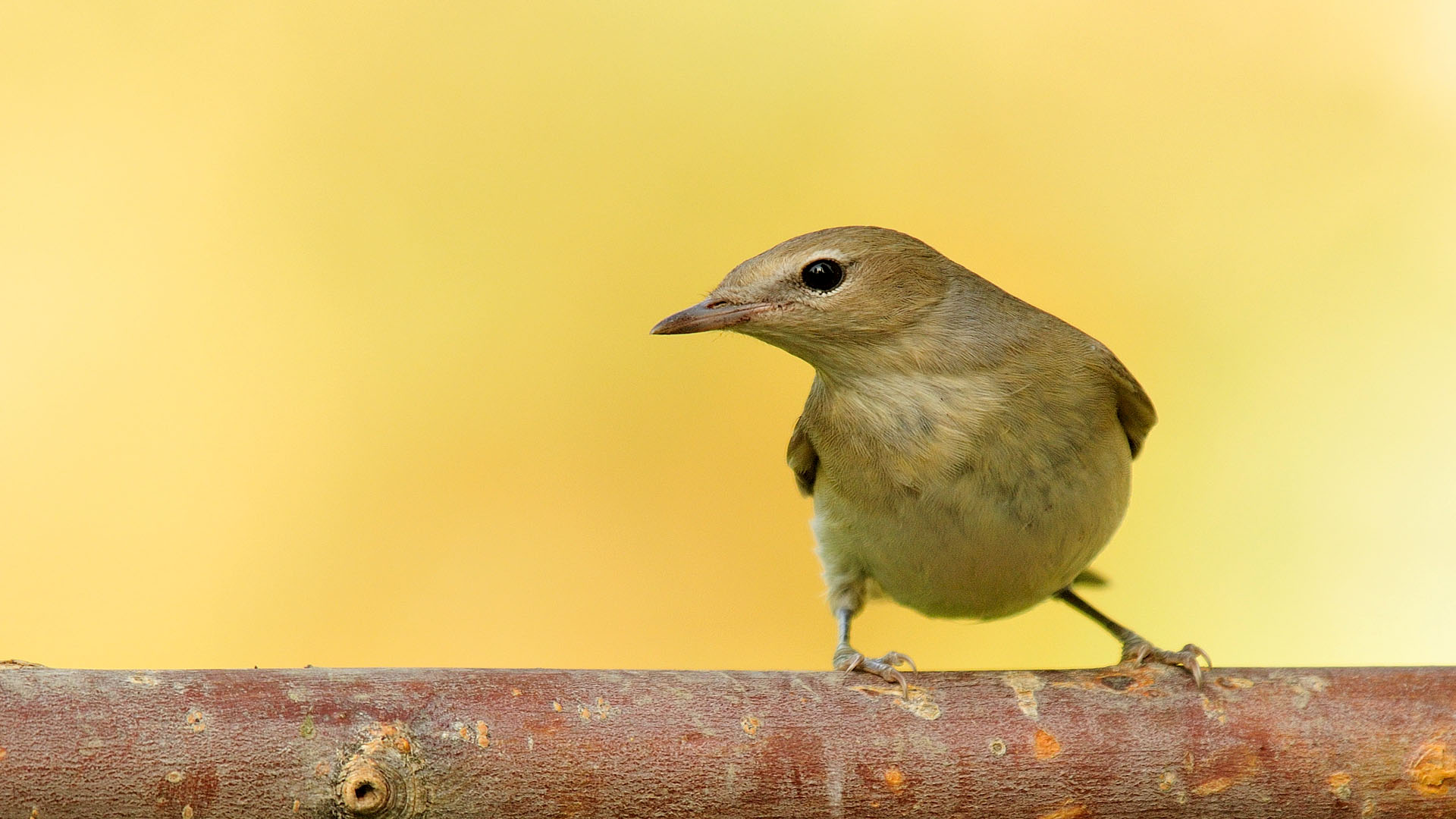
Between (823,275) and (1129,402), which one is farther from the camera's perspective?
(1129,402)

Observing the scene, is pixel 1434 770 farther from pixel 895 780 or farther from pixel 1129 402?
pixel 1129 402

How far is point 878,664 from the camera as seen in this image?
3484 millimetres

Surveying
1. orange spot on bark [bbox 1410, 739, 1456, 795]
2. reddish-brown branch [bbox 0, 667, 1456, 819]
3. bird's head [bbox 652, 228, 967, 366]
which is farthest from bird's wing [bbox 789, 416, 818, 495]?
orange spot on bark [bbox 1410, 739, 1456, 795]

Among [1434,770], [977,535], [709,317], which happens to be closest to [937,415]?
[977,535]

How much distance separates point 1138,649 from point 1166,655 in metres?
0.39

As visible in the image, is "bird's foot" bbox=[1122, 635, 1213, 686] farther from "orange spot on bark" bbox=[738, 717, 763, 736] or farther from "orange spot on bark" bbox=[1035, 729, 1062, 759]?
"orange spot on bark" bbox=[738, 717, 763, 736]

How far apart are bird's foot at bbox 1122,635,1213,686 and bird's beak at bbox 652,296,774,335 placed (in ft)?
5.01

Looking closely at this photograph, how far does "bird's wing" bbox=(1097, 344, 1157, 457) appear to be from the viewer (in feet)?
13.4

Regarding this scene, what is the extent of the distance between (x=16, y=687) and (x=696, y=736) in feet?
4.58

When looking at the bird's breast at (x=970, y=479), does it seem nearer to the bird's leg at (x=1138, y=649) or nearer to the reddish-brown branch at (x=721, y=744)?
the bird's leg at (x=1138, y=649)

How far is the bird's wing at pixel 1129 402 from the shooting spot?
4.07 metres

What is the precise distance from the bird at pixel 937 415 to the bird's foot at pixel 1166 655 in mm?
16

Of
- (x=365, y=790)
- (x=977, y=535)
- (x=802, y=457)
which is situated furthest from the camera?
(x=802, y=457)

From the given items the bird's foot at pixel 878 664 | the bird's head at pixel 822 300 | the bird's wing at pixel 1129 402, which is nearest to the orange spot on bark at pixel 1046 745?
the bird's foot at pixel 878 664
